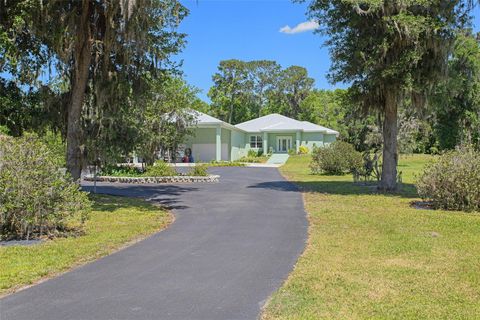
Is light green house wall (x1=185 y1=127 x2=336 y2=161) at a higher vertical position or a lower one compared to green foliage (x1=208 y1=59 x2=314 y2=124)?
lower

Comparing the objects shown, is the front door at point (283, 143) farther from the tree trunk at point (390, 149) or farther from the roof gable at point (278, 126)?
the tree trunk at point (390, 149)

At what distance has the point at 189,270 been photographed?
244 inches

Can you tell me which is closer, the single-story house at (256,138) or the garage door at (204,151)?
the garage door at (204,151)

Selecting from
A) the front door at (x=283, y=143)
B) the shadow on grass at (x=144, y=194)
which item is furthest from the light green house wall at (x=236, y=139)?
the shadow on grass at (x=144, y=194)

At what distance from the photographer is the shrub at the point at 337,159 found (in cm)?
2617

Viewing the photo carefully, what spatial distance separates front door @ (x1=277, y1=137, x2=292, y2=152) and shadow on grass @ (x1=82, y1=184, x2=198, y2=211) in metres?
29.0

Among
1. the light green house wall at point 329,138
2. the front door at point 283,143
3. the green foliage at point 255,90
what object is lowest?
the front door at point 283,143

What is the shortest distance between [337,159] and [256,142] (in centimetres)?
2248

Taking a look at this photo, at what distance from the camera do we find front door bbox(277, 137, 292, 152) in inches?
1871

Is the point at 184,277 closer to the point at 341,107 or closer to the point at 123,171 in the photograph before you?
the point at 123,171

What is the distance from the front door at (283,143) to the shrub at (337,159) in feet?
67.3

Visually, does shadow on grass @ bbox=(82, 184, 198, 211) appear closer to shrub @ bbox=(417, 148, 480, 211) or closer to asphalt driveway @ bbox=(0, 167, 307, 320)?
asphalt driveway @ bbox=(0, 167, 307, 320)

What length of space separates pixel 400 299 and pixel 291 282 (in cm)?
126

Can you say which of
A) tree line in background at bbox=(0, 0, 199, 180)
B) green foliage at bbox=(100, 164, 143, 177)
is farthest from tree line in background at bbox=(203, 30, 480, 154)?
tree line in background at bbox=(0, 0, 199, 180)
